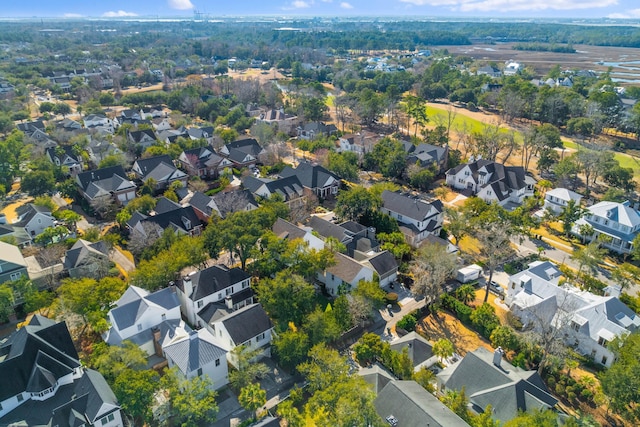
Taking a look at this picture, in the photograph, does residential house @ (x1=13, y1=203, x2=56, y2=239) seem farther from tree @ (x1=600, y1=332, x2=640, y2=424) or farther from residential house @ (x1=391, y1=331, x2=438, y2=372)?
tree @ (x1=600, y1=332, x2=640, y2=424)

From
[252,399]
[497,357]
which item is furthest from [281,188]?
[497,357]

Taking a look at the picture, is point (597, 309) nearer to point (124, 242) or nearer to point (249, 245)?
point (249, 245)

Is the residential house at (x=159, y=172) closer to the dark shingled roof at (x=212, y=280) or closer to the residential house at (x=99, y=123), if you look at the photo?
the dark shingled roof at (x=212, y=280)

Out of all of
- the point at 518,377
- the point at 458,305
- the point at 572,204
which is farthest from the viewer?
the point at 572,204

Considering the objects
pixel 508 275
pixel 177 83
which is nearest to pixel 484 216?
pixel 508 275

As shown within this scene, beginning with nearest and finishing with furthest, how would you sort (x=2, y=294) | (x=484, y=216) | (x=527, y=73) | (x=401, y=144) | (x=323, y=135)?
(x=2, y=294) → (x=484, y=216) → (x=401, y=144) → (x=323, y=135) → (x=527, y=73)

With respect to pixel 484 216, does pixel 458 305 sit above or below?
below

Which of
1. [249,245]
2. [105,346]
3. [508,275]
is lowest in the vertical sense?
Result: [508,275]

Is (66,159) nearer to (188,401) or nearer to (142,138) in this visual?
(142,138)
